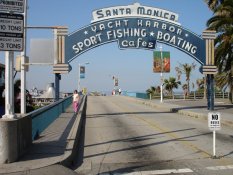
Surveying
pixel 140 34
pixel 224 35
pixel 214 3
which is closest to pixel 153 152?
pixel 140 34

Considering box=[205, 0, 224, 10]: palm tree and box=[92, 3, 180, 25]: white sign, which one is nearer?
box=[92, 3, 180, 25]: white sign

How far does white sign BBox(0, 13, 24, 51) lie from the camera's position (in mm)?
10320

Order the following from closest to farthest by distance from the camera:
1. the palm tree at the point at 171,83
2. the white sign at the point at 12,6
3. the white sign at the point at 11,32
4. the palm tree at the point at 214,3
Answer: the white sign at the point at 11,32, the white sign at the point at 12,6, the palm tree at the point at 214,3, the palm tree at the point at 171,83

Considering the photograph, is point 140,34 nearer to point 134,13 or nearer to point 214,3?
point 134,13

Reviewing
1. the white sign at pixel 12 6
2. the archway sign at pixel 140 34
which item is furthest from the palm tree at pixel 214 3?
the white sign at pixel 12 6

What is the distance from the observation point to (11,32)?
10.4 metres

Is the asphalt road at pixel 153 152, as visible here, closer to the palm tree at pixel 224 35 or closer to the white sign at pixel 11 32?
the white sign at pixel 11 32

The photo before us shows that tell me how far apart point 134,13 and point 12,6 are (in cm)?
2017

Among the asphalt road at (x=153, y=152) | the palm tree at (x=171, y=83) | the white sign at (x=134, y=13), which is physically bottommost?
the asphalt road at (x=153, y=152)

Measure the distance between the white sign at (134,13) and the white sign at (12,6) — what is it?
62.1 ft

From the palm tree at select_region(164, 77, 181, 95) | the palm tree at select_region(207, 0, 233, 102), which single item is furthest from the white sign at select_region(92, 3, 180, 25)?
the palm tree at select_region(164, 77, 181, 95)

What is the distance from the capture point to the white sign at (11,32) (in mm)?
10320

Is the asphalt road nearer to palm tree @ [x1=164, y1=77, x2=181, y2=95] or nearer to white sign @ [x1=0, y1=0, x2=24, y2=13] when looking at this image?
white sign @ [x1=0, y1=0, x2=24, y2=13]

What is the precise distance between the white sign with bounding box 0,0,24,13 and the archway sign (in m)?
17.8
